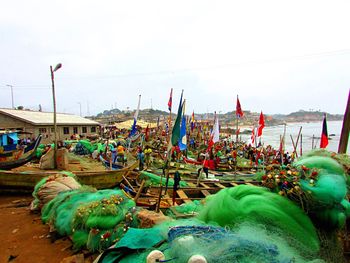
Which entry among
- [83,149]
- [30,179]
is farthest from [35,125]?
[30,179]

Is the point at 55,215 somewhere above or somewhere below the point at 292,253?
below

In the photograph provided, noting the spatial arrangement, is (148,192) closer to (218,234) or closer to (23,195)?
(23,195)

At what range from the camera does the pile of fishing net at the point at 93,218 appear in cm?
522

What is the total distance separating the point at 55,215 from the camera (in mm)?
6609

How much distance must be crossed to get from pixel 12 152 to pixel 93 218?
37.1 feet

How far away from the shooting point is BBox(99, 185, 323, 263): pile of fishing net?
2904 millimetres

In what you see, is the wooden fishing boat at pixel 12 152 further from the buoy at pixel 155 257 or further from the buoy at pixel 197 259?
the buoy at pixel 197 259

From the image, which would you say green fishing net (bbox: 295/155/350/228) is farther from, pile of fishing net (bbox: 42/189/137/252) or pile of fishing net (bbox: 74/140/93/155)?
pile of fishing net (bbox: 74/140/93/155)

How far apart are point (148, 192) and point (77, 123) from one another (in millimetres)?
21970

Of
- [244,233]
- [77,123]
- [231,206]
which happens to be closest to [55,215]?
[231,206]

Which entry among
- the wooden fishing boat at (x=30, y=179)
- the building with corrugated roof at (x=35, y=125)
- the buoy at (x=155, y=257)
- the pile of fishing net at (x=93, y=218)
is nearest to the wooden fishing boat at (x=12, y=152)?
the wooden fishing boat at (x=30, y=179)

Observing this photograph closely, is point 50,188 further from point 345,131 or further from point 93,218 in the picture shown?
point 345,131

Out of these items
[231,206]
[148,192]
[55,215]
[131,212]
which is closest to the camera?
[231,206]

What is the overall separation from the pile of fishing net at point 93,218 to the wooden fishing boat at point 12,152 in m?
7.41
